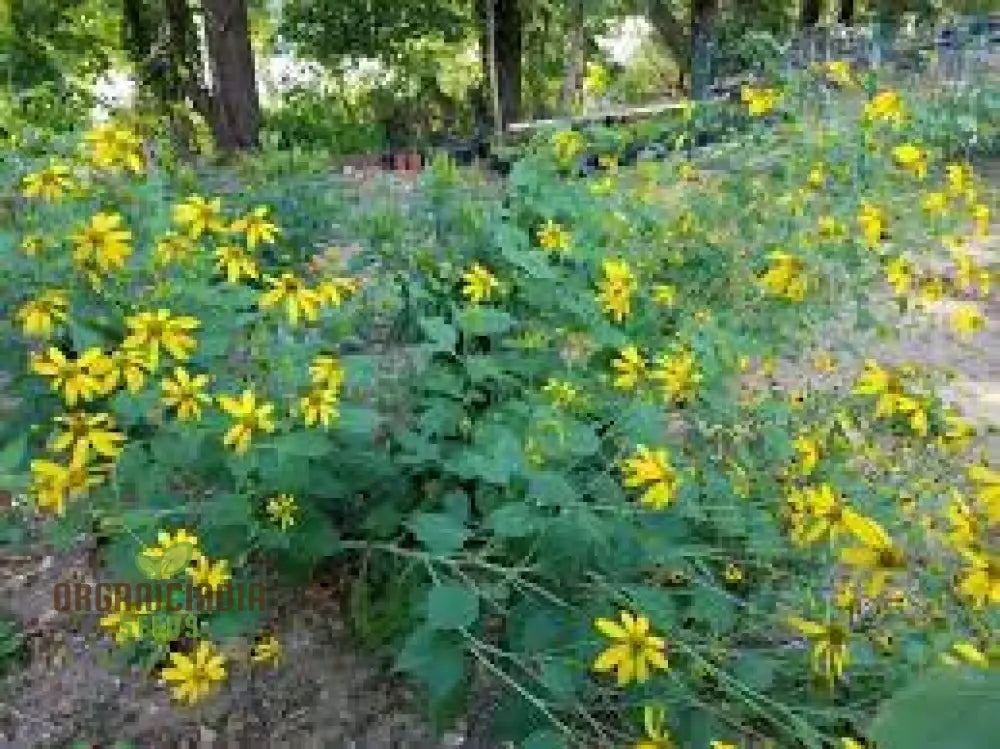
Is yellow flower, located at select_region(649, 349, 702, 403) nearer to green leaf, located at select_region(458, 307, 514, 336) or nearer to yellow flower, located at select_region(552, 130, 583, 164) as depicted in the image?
green leaf, located at select_region(458, 307, 514, 336)

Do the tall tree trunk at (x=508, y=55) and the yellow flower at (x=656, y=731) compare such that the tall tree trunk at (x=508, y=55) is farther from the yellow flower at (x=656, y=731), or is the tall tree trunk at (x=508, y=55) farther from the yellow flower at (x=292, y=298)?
the yellow flower at (x=656, y=731)

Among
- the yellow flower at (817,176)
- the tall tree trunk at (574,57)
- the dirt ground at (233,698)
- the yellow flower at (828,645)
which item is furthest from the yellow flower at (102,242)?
the tall tree trunk at (574,57)

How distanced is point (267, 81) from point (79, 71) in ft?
14.8

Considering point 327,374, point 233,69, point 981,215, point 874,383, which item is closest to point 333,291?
point 327,374

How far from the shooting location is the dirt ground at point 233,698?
2566 mm

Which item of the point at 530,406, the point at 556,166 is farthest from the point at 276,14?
the point at 530,406

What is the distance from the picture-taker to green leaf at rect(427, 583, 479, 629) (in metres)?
1.84

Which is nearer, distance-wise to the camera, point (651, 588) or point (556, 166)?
point (651, 588)

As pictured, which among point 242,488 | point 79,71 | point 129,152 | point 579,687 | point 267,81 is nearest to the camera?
point 579,687

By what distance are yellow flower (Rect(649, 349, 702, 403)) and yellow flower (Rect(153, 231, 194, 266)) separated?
998mm

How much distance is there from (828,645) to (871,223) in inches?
49.4

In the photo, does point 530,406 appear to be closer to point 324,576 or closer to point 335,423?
point 335,423

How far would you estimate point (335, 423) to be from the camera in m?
2.03

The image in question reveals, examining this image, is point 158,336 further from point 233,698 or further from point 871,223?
point 871,223
